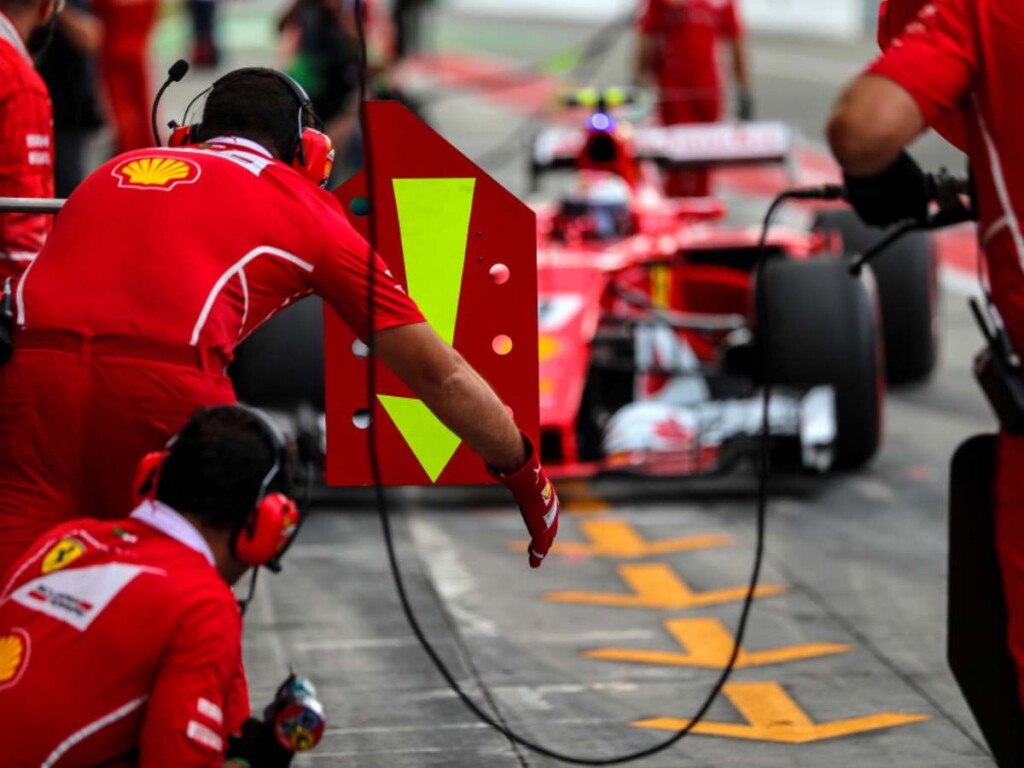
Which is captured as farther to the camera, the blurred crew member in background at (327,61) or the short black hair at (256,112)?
the blurred crew member in background at (327,61)

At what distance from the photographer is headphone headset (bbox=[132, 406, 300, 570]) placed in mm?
3188

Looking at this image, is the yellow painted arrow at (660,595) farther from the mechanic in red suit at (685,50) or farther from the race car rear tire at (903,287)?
the mechanic in red suit at (685,50)

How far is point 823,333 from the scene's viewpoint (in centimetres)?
792

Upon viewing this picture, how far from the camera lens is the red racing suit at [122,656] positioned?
10.0 ft

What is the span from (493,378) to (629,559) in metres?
3.07

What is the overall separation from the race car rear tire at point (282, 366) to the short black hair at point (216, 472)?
14.6ft

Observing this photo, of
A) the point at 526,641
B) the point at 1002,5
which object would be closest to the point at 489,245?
the point at 1002,5

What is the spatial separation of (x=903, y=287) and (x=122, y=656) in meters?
6.84

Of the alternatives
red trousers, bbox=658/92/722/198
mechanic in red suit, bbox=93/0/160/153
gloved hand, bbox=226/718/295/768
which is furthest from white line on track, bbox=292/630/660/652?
mechanic in red suit, bbox=93/0/160/153

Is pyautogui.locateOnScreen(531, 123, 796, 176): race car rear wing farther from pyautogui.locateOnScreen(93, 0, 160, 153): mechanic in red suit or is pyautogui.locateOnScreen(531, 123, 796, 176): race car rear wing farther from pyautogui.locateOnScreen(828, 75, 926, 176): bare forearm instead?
pyautogui.locateOnScreen(828, 75, 926, 176): bare forearm

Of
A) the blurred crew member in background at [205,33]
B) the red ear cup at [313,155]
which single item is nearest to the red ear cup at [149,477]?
the red ear cup at [313,155]

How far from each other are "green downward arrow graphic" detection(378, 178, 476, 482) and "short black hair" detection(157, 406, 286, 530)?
3.34ft

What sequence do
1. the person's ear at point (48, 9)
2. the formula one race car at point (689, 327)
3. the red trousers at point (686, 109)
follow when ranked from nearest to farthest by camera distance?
1. the person's ear at point (48, 9)
2. the formula one race car at point (689, 327)
3. the red trousers at point (686, 109)

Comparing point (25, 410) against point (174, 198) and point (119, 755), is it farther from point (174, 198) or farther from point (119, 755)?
point (119, 755)
